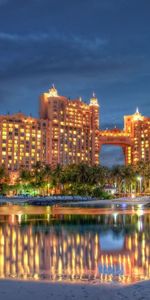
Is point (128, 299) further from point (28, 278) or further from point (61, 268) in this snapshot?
point (61, 268)

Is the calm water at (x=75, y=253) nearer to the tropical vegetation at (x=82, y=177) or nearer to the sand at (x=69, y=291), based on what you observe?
the sand at (x=69, y=291)

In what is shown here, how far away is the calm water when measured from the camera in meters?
23.2

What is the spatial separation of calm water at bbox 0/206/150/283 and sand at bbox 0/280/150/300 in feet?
5.55

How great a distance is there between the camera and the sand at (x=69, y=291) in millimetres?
17719

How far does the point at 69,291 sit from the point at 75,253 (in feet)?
39.9

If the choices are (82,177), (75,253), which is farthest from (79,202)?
(75,253)

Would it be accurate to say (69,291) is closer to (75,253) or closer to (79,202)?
(75,253)

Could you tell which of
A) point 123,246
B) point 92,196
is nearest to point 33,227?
point 123,246

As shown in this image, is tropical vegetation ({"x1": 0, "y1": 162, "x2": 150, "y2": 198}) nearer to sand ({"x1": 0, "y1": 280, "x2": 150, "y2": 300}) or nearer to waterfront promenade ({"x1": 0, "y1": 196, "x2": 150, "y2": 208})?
waterfront promenade ({"x1": 0, "y1": 196, "x2": 150, "y2": 208})

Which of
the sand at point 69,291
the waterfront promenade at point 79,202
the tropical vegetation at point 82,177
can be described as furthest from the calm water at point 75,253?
the tropical vegetation at point 82,177

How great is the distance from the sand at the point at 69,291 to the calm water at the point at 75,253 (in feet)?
5.55

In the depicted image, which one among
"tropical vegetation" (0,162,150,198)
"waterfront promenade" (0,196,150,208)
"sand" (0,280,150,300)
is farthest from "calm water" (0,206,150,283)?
"tropical vegetation" (0,162,150,198)

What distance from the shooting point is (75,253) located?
30797 mm

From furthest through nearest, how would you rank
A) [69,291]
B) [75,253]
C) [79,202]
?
[79,202]
[75,253]
[69,291]
